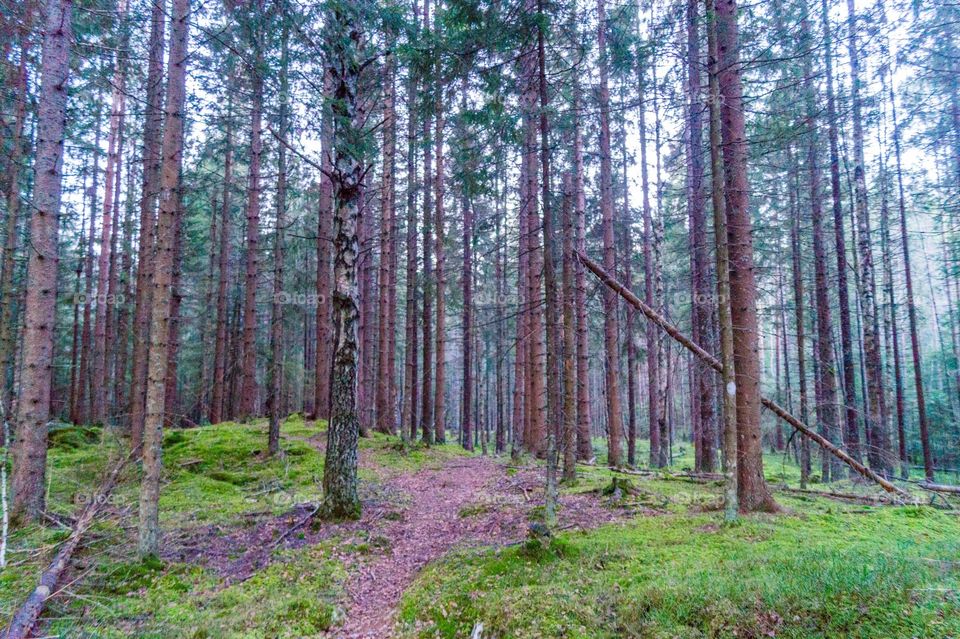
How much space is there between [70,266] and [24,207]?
14850 mm

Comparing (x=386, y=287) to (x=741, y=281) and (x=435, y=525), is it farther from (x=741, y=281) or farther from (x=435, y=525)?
(x=741, y=281)

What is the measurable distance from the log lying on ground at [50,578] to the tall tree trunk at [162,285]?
14.1 inches

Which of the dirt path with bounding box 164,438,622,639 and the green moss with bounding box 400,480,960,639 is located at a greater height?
the green moss with bounding box 400,480,960,639

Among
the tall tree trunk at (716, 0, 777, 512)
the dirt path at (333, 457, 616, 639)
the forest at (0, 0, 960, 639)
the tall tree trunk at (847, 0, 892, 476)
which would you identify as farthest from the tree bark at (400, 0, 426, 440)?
the tall tree trunk at (847, 0, 892, 476)

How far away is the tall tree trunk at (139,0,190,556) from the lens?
18.0ft

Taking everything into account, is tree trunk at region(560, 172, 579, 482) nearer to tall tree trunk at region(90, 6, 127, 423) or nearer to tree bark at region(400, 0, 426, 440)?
tree bark at region(400, 0, 426, 440)

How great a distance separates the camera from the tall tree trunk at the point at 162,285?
5500 mm

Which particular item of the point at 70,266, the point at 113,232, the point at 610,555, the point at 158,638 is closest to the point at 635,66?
the point at 610,555

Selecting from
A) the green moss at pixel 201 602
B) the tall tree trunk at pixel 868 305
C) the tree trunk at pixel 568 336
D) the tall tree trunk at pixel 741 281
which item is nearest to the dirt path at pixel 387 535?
the green moss at pixel 201 602

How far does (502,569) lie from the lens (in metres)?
5.20

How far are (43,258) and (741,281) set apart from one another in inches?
416

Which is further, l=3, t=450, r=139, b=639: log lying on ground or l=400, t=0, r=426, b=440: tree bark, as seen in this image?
l=400, t=0, r=426, b=440: tree bark

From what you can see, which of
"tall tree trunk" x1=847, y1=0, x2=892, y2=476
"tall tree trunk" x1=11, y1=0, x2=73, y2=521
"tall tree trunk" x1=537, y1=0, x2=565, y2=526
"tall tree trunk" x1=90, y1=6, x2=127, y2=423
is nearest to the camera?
"tall tree trunk" x1=11, y1=0, x2=73, y2=521

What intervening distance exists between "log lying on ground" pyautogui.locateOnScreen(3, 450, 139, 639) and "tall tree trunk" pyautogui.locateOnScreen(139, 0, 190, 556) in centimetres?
36
